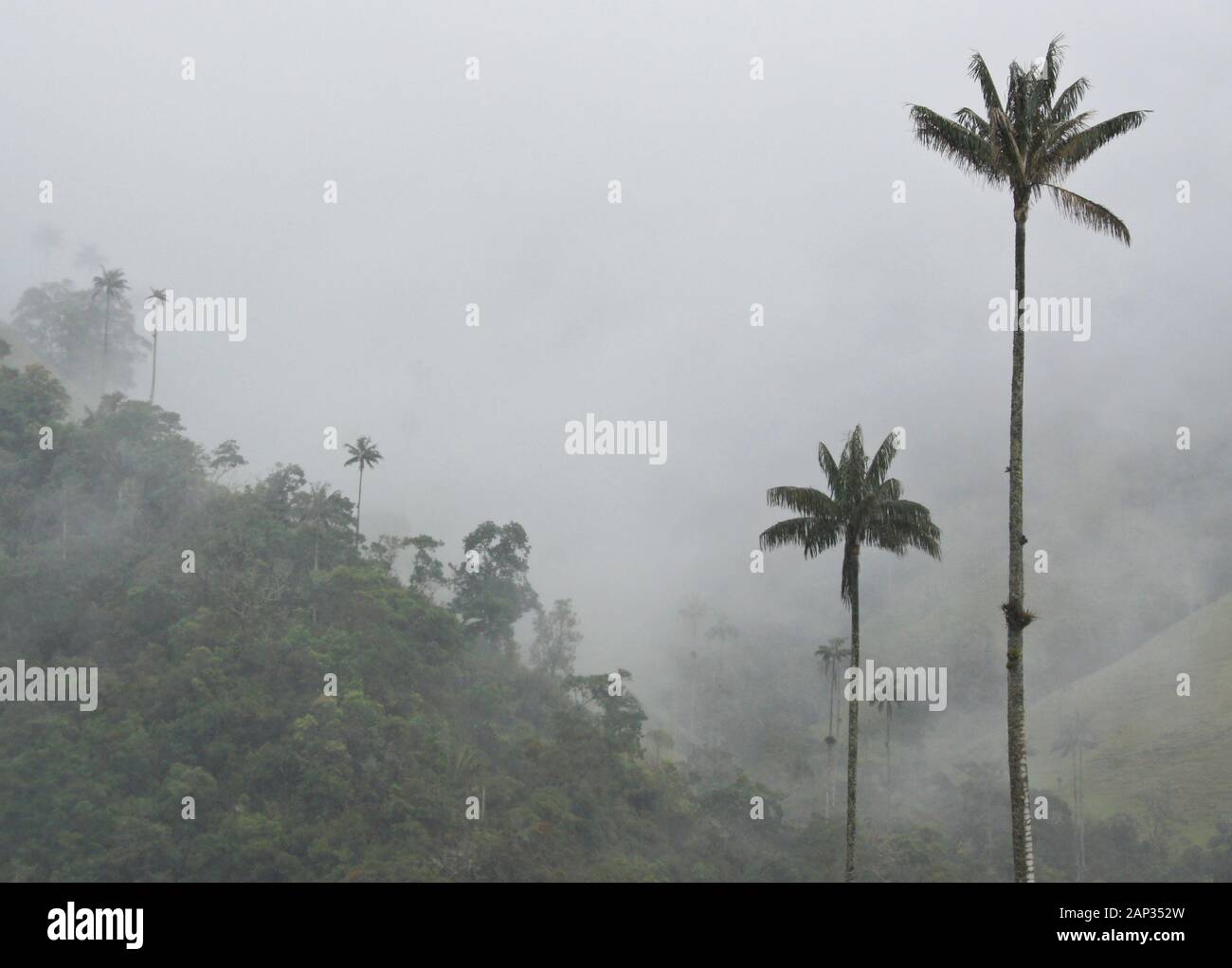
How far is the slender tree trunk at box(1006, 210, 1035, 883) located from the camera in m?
20.7

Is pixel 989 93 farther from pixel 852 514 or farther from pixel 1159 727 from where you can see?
pixel 1159 727

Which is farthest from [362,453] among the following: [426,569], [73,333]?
[73,333]

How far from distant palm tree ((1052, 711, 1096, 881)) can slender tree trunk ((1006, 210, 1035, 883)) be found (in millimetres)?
85085

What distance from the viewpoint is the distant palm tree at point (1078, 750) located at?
311ft

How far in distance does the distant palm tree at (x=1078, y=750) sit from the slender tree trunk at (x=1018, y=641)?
85085 mm

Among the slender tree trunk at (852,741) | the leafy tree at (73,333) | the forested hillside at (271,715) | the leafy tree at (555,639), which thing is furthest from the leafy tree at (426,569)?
the leafy tree at (73,333)

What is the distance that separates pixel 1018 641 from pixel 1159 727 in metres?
128

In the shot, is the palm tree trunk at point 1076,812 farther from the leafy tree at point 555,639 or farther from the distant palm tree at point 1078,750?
the leafy tree at point 555,639

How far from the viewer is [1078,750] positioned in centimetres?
12619

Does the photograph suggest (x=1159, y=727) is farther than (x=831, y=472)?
Yes

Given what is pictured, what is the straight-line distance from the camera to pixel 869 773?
13550cm
